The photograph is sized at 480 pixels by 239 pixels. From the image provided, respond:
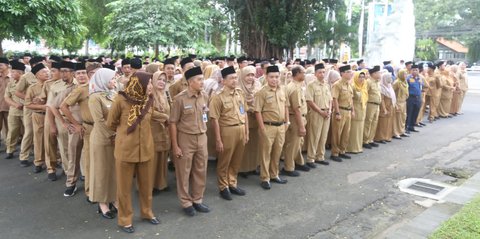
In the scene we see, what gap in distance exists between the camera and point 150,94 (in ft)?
13.3

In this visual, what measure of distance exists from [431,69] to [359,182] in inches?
286

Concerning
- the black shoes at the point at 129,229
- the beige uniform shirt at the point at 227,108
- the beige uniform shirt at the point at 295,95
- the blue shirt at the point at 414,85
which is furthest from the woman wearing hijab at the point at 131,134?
the blue shirt at the point at 414,85

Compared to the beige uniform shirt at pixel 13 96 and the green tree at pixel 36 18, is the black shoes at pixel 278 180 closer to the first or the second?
the beige uniform shirt at pixel 13 96

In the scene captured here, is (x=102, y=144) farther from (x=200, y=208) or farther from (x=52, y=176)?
(x=52, y=176)

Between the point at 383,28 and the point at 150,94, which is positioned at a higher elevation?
the point at 383,28

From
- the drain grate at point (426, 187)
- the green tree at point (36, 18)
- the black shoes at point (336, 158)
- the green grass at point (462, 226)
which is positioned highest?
the green tree at point (36, 18)

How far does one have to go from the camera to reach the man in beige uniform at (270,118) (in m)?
5.66

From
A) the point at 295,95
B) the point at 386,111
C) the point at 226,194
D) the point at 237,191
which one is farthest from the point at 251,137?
the point at 386,111

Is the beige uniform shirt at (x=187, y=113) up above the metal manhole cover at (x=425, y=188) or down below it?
above

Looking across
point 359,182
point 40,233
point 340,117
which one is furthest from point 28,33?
point 359,182

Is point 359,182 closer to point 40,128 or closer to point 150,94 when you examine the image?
point 150,94

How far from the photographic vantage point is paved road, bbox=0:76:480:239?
4316mm

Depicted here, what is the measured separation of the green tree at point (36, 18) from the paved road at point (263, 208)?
3696 mm

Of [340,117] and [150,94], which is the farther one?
[340,117]
